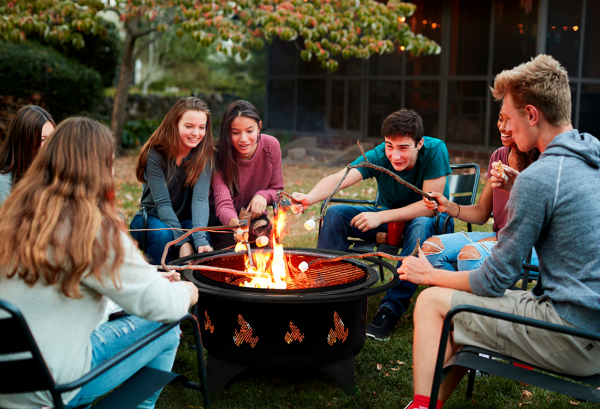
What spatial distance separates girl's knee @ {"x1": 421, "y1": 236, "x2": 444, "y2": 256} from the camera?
328 cm

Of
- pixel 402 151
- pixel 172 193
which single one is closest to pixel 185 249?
pixel 172 193

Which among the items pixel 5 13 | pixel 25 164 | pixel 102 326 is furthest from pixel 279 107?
pixel 102 326

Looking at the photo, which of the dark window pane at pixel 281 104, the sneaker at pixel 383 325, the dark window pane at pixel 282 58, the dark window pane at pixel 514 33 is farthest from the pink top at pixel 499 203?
the dark window pane at pixel 282 58

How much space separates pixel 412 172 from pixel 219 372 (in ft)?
6.54

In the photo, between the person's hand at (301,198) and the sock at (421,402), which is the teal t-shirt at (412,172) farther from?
the sock at (421,402)

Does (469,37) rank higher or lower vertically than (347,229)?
higher

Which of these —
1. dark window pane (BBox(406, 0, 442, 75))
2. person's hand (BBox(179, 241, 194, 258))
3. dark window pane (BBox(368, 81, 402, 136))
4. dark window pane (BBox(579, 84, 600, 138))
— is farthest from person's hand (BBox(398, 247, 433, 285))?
dark window pane (BBox(368, 81, 402, 136))

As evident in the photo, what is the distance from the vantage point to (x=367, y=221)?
366 cm

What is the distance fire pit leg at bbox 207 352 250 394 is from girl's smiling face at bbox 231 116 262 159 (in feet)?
5.28

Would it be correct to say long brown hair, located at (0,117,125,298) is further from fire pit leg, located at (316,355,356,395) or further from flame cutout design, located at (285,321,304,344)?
fire pit leg, located at (316,355,356,395)

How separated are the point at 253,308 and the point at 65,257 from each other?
103 cm

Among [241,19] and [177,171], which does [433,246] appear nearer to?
[177,171]

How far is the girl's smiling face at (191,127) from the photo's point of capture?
3725mm

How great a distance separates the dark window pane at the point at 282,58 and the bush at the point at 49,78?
426cm
